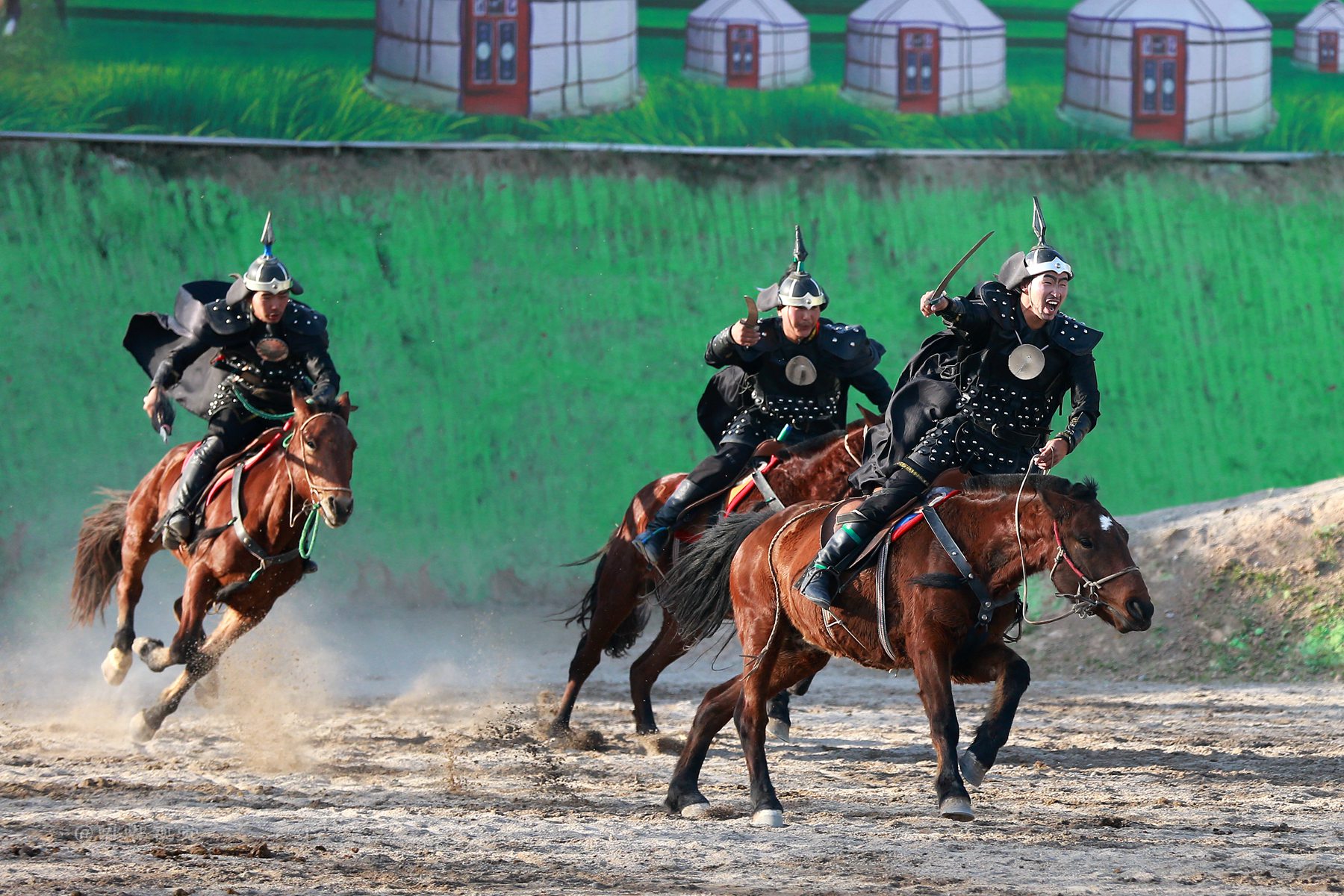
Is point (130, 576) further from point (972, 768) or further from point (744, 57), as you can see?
point (744, 57)

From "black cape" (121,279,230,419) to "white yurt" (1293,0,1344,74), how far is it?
13.1m

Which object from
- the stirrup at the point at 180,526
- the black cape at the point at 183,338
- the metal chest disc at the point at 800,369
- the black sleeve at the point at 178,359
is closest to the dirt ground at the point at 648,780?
the stirrup at the point at 180,526

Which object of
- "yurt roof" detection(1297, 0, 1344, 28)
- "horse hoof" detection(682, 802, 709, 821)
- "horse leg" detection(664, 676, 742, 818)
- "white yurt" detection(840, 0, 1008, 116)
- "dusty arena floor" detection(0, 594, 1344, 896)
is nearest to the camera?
"dusty arena floor" detection(0, 594, 1344, 896)

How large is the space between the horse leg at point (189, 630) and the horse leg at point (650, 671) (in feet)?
8.45

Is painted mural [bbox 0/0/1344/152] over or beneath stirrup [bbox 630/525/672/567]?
over

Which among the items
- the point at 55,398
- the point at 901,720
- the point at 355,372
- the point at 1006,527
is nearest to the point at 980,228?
the point at 355,372

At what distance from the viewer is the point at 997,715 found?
6.91m

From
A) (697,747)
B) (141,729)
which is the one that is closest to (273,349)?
(141,729)

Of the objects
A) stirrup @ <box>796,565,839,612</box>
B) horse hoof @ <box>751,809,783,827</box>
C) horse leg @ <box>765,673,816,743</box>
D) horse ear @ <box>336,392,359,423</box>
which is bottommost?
horse leg @ <box>765,673,816,743</box>

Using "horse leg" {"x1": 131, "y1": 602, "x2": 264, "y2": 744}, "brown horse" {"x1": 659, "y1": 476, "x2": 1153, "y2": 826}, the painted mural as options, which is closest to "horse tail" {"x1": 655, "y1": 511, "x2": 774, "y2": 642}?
"brown horse" {"x1": 659, "y1": 476, "x2": 1153, "y2": 826}

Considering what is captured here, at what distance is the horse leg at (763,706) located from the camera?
24.0 ft

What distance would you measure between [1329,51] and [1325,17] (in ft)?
1.33

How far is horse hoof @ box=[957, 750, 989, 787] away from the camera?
6781 mm

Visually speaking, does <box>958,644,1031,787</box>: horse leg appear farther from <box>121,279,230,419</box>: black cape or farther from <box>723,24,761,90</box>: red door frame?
<box>723,24,761,90</box>: red door frame
